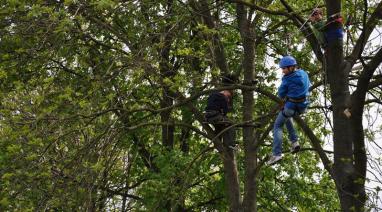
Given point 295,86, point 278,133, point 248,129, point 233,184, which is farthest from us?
point 233,184

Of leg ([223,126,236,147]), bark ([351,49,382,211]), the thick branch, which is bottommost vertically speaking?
bark ([351,49,382,211])

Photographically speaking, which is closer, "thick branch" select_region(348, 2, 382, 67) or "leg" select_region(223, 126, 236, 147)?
"thick branch" select_region(348, 2, 382, 67)

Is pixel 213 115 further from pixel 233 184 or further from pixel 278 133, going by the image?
pixel 233 184

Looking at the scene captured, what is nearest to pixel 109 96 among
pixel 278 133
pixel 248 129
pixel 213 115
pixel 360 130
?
pixel 278 133

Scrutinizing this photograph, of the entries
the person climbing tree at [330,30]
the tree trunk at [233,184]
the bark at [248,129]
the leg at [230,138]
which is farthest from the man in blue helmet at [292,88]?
the tree trunk at [233,184]

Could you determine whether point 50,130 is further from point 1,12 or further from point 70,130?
point 1,12

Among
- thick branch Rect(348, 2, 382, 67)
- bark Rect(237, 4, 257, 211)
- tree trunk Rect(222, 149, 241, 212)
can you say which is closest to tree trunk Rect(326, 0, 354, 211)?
thick branch Rect(348, 2, 382, 67)

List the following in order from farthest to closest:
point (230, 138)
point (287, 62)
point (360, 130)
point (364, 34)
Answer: point (230, 138) → point (287, 62) → point (360, 130) → point (364, 34)

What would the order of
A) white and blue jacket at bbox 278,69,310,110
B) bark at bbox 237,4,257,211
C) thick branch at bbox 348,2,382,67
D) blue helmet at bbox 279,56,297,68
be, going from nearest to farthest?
thick branch at bbox 348,2,382,67 → blue helmet at bbox 279,56,297,68 → white and blue jacket at bbox 278,69,310,110 → bark at bbox 237,4,257,211

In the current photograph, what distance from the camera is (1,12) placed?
884cm

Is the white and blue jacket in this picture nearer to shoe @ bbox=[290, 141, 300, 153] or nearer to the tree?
the tree

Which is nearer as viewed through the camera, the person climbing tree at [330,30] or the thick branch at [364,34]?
the thick branch at [364,34]

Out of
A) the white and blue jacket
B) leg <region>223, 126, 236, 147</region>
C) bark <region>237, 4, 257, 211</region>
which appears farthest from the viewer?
bark <region>237, 4, 257, 211</region>

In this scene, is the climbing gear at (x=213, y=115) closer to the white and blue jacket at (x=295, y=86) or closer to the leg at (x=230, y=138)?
the leg at (x=230, y=138)
